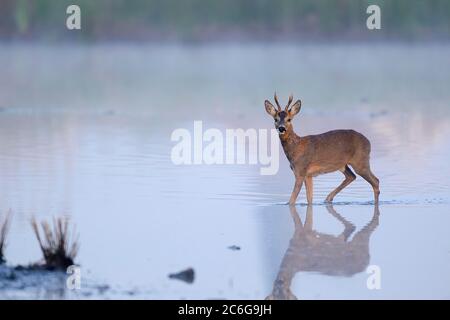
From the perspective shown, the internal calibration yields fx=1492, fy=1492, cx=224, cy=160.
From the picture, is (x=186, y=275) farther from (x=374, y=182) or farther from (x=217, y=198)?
(x=374, y=182)

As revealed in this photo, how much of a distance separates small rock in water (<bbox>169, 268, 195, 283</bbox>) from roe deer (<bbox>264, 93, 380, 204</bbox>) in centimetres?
336

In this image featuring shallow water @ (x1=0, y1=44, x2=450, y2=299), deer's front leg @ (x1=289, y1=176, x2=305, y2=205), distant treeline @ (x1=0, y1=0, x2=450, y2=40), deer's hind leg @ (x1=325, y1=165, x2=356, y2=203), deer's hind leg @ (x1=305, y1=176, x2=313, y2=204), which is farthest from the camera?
distant treeline @ (x1=0, y1=0, x2=450, y2=40)

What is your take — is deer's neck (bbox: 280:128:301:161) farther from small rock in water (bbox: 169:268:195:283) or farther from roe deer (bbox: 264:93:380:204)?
small rock in water (bbox: 169:268:195:283)

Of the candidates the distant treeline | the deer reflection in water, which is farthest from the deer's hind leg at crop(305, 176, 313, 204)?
the distant treeline

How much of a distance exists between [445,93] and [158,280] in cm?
1930

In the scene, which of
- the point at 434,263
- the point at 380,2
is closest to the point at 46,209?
the point at 434,263

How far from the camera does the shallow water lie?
32.6ft

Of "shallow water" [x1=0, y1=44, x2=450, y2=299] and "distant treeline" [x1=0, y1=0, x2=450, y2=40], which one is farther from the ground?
"distant treeline" [x1=0, y1=0, x2=450, y2=40]

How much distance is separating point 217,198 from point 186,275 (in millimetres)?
3638

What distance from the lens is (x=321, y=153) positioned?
520 inches

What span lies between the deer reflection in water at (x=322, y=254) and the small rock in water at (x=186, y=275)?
1.80 feet

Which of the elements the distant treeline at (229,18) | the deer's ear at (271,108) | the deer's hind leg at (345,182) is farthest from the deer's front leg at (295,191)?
the distant treeline at (229,18)

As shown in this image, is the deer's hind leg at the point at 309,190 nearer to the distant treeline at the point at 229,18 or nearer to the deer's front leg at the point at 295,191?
the deer's front leg at the point at 295,191

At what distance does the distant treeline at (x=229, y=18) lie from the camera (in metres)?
38.6
